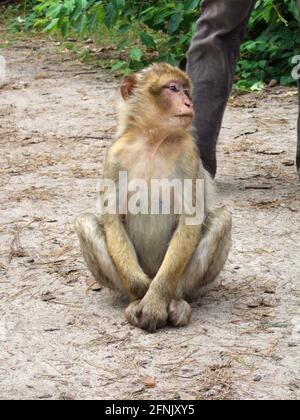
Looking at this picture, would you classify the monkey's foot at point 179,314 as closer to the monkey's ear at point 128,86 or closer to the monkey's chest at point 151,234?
the monkey's chest at point 151,234

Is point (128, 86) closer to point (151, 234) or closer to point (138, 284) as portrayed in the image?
point (151, 234)

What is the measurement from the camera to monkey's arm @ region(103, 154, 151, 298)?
465 centimetres

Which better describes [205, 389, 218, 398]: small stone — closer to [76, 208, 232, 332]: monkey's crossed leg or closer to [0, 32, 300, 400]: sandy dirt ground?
[0, 32, 300, 400]: sandy dirt ground

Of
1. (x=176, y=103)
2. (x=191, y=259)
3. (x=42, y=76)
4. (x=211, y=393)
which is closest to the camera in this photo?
(x=211, y=393)

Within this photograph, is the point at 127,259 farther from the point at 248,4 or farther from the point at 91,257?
the point at 248,4

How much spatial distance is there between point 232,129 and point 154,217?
12.8 ft

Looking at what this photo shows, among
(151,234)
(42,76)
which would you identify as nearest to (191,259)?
(151,234)

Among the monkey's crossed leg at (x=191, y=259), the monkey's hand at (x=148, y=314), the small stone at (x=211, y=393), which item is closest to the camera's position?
the small stone at (x=211, y=393)

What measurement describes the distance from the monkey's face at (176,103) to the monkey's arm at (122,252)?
37 cm

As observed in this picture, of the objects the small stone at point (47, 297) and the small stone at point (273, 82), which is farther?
the small stone at point (273, 82)

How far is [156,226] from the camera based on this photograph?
4750mm

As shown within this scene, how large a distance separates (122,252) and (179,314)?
43 centimetres

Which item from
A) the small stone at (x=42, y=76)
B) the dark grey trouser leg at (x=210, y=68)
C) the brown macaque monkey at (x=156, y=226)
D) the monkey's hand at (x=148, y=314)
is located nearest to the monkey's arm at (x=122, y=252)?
the brown macaque monkey at (x=156, y=226)

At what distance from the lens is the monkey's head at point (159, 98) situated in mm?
4621
